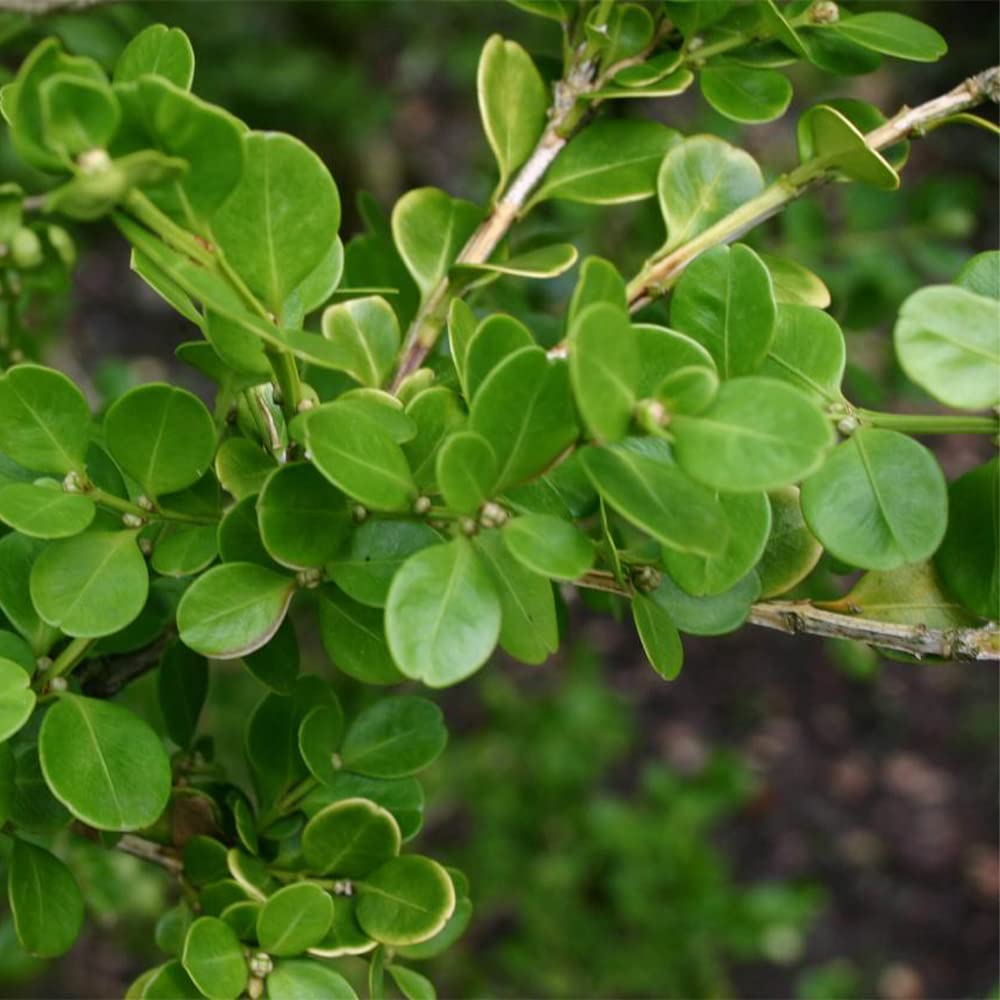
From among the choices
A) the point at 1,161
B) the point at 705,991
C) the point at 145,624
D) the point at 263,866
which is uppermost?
the point at 145,624

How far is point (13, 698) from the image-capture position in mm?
605

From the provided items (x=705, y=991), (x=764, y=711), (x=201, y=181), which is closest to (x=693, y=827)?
(x=705, y=991)

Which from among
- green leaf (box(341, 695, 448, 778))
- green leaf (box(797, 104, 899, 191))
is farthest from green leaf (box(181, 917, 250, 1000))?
green leaf (box(797, 104, 899, 191))

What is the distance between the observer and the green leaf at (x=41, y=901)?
72cm

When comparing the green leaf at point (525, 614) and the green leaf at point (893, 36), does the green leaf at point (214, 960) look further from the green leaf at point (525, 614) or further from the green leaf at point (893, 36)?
the green leaf at point (893, 36)

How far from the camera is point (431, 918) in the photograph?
2.32 feet

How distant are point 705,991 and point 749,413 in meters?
2.03

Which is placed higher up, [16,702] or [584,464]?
[584,464]

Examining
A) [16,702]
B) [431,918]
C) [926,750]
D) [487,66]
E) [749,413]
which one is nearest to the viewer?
[749,413]

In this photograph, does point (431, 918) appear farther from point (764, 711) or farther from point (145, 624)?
point (764, 711)

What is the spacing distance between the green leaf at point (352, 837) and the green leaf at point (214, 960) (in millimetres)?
79

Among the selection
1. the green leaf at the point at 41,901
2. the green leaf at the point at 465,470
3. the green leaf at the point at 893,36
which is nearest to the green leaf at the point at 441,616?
the green leaf at the point at 465,470

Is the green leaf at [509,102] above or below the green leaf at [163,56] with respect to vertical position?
below

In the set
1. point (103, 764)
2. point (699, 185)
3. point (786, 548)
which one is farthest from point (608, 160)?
point (103, 764)
